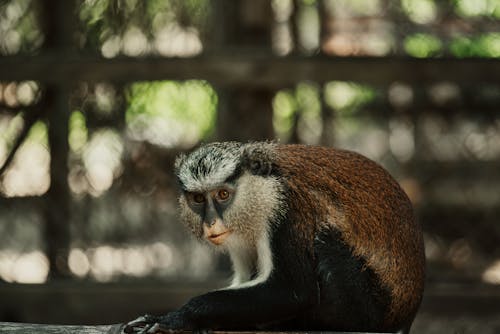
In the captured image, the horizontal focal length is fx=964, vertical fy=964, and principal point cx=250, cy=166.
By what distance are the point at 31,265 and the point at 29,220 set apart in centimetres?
35

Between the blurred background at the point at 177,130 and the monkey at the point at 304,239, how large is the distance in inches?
81.0

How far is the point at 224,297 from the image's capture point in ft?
14.7

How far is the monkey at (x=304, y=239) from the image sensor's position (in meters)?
4.48

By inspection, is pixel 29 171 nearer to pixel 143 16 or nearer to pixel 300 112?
pixel 143 16

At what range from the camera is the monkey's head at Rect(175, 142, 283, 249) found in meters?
4.69

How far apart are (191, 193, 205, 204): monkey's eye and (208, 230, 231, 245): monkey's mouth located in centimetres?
21

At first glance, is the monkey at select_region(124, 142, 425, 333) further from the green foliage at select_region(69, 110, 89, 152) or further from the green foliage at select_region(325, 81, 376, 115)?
the green foliage at select_region(69, 110, 89, 152)

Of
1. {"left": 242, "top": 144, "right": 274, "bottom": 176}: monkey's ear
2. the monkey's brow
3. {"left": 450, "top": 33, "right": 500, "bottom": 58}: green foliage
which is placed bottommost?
the monkey's brow

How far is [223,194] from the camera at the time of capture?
479 centimetres

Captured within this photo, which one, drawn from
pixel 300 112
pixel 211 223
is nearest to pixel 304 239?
pixel 211 223

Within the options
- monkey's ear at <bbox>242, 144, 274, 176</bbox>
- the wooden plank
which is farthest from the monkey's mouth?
the wooden plank

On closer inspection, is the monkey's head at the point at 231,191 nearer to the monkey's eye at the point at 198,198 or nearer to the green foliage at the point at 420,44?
the monkey's eye at the point at 198,198

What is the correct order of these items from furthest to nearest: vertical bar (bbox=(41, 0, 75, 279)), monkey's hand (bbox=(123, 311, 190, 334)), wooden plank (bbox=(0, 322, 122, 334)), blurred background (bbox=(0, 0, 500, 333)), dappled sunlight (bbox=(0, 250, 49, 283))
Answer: dappled sunlight (bbox=(0, 250, 49, 283))
vertical bar (bbox=(41, 0, 75, 279))
blurred background (bbox=(0, 0, 500, 333))
monkey's hand (bbox=(123, 311, 190, 334))
wooden plank (bbox=(0, 322, 122, 334))

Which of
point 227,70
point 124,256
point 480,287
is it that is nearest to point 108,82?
point 227,70
